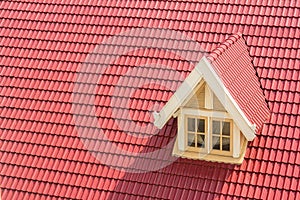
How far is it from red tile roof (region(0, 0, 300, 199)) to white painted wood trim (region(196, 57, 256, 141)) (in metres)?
0.86

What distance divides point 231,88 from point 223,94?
382mm

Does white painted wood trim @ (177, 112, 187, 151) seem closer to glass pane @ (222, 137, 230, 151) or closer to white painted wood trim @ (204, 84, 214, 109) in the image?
white painted wood trim @ (204, 84, 214, 109)

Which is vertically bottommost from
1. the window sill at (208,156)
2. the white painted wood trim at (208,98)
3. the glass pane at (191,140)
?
the window sill at (208,156)

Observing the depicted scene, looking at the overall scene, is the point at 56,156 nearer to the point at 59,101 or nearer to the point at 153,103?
the point at 59,101

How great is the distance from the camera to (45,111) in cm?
1202

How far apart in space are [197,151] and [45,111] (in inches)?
115

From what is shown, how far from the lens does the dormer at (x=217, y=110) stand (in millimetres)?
10102

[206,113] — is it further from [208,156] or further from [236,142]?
[208,156]

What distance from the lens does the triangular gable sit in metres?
10.1

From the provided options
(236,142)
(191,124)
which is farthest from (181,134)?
(236,142)

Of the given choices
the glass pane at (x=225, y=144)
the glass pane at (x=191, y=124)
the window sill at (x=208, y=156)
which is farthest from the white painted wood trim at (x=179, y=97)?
the glass pane at (x=225, y=144)

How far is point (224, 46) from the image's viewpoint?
1100 centimetres

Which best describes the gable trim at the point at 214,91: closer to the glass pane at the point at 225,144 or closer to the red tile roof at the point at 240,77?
the red tile roof at the point at 240,77

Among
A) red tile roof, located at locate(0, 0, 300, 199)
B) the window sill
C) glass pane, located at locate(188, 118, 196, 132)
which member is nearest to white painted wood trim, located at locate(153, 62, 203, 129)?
glass pane, located at locate(188, 118, 196, 132)
